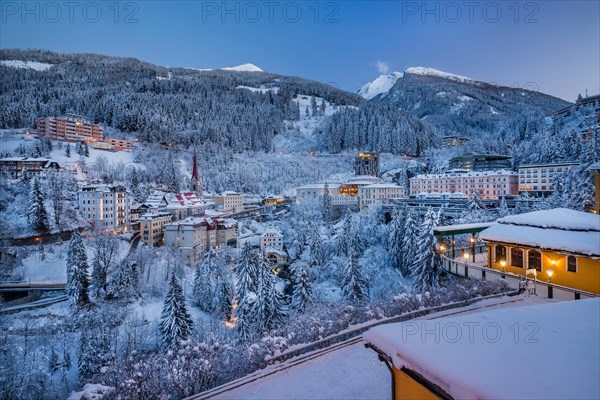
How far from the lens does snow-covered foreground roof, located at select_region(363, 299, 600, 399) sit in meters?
2.60

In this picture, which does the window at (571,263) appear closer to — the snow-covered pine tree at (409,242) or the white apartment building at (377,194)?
the snow-covered pine tree at (409,242)

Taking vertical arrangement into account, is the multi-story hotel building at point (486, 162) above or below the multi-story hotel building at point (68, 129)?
below

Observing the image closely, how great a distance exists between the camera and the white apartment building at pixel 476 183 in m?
56.6

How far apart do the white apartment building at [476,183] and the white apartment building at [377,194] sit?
7075 mm

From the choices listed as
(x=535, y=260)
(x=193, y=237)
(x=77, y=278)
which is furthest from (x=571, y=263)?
(x=193, y=237)

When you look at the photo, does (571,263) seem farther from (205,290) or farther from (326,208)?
(326,208)

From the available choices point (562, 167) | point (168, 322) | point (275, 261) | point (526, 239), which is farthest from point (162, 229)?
point (562, 167)

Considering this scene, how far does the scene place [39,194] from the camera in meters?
37.8

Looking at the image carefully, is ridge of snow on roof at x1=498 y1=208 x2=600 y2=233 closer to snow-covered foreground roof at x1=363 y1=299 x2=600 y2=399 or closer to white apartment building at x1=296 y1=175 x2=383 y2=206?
snow-covered foreground roof at x1=363 y1=299 x2=600 y2=399

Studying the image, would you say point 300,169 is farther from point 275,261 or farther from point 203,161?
point 275,261

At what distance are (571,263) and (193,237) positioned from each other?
137 ft

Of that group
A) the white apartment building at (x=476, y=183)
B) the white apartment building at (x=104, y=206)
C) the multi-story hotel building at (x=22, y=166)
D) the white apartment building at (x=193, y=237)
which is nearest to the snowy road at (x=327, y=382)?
the white apartment building at (x=193, y=237)

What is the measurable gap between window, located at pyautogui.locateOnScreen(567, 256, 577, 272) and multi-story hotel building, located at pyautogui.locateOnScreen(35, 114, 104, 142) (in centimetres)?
9517

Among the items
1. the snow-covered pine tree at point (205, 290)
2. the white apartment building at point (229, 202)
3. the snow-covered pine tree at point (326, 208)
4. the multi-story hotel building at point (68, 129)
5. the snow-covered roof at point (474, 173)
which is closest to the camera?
the snow-covered pine tree at point (205, 290)
